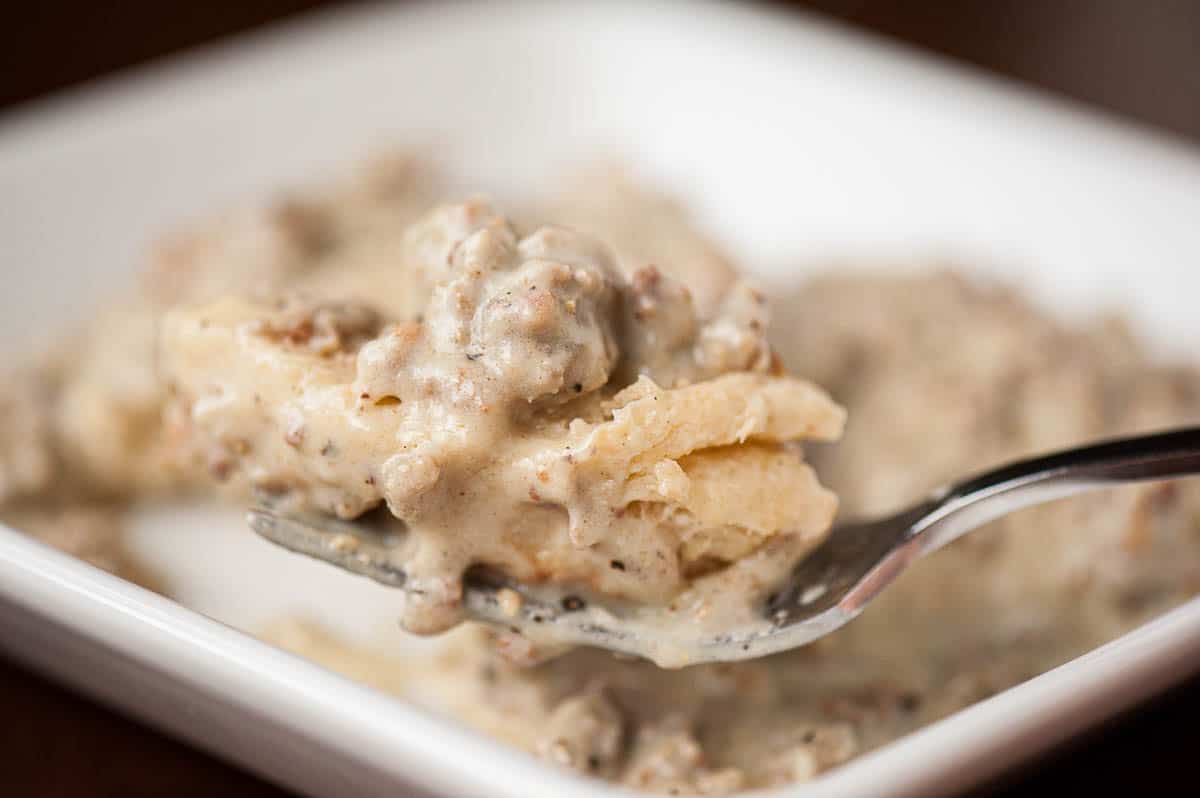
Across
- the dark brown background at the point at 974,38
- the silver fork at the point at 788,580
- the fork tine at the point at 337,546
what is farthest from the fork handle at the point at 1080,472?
the dark brown background at the point at 974,38

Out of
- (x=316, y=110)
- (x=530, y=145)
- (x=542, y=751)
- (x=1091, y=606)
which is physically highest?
(x=530, y=145)

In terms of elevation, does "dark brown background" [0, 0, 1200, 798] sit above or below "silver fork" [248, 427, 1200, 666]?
above

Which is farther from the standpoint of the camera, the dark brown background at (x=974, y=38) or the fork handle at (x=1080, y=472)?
the dark brown background at (x=974, y=38)

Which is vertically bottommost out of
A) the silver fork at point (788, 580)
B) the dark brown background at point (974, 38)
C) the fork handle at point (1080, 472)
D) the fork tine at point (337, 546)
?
the fork tine at point (337, 546)

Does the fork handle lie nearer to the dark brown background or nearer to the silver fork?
the silver fork

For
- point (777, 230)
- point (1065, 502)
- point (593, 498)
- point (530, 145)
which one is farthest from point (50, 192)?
point (1065, 502)

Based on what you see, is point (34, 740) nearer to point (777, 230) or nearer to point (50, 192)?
point (50, 192)

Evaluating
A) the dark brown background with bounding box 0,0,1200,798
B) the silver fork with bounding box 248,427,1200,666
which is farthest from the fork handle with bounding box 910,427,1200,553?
the dark brown background with bounding box 0,0,1200,798

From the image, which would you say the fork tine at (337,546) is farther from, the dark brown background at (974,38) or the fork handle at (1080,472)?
the dark brown background at (974,38)
